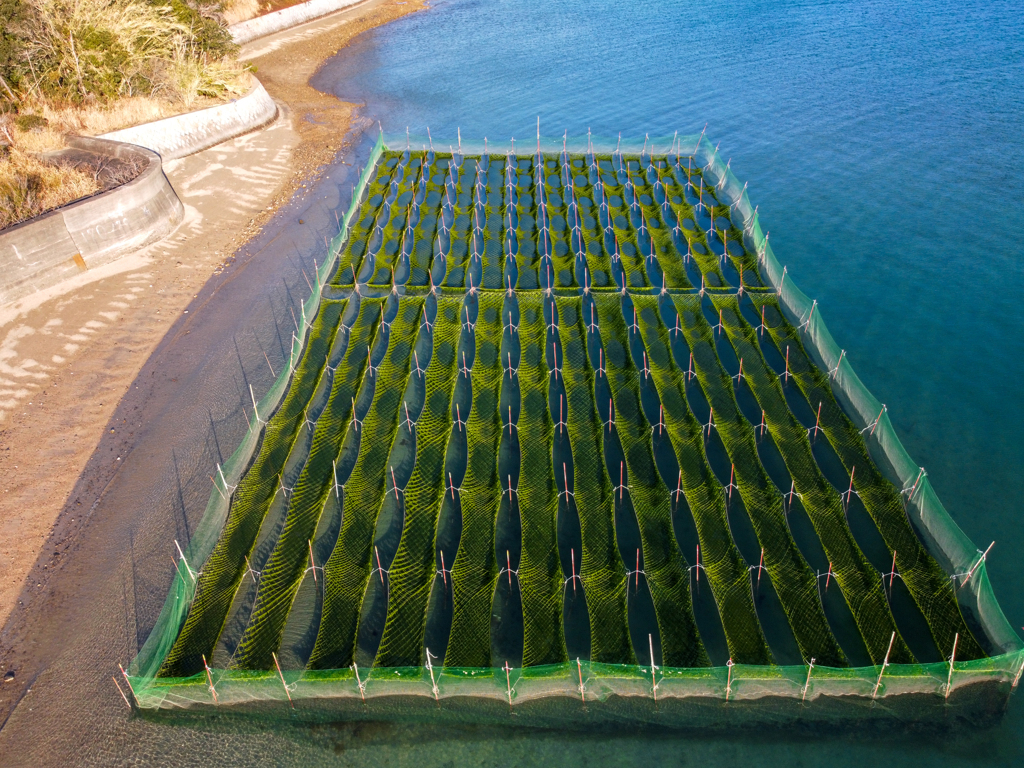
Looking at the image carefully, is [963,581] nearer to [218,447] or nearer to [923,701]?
[923,701]

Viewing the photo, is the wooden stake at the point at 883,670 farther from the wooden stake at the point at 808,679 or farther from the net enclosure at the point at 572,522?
the wooden stake at the point at 808,679

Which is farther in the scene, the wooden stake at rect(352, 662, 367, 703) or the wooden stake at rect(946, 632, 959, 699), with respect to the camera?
the wooden stake at rect(352, 662, 367, 703)

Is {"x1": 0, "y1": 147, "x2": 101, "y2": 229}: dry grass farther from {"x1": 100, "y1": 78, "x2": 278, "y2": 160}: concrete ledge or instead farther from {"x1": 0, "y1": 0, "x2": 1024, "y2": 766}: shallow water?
{"x1": 0, "y1": 0, "x2": 1024, "y2": 766}: shallow water

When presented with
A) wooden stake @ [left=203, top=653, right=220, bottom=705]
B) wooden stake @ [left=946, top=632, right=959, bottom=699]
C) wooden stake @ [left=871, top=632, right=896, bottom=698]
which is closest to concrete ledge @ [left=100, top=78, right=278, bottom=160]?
wooden stake @ [left=203, top=653, right=220, bottom=705]

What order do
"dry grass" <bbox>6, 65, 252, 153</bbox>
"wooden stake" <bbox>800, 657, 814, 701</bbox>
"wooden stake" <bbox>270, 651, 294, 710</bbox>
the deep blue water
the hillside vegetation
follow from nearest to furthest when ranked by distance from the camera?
1. "wooden stake" <bbox>800, 657, 814, 701</bbox>
2. "wooden stake" <bbox>270, 651, 294, 710</bbox>
3. the deep blue water
4. the hillside vegetation
5. "dry grass" <bbox>6, 65, 252, 153</bbox>

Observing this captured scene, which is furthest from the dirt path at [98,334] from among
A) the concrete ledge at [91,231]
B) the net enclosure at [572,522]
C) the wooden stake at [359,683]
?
the wooden stake at [359,683]

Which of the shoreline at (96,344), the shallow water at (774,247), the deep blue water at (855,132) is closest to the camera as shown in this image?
the shallow water at (774,247)
